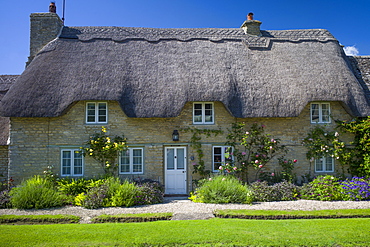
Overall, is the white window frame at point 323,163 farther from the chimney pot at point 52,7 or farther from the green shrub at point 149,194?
the chimney pot at point 52,7

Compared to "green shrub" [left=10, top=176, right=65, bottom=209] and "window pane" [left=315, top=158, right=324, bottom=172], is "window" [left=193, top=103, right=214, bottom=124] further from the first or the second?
"green shrub" [left=10, top=176, right=65, bottom=209]

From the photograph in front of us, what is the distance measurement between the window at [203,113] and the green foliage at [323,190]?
4501 mm

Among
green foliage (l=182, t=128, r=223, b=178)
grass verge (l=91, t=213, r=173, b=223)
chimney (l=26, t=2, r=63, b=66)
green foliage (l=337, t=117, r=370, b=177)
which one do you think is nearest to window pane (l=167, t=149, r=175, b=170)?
green foliage (l=182, t=128, r=223, b=178)

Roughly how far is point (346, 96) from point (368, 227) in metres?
6.30

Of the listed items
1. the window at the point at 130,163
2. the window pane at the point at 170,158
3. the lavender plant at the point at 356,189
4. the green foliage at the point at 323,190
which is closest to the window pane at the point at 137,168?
the window at the point at 130,163

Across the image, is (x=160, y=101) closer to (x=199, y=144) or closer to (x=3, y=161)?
(x=199, y=144)

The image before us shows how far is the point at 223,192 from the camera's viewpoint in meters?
10.6

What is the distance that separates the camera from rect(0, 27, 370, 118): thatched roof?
11.6 m

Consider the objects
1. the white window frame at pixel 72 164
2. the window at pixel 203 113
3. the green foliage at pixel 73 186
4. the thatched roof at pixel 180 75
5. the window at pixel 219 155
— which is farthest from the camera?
the window at pixel 203 113

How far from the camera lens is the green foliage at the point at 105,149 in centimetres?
1167

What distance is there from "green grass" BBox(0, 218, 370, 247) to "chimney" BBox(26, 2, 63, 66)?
30.7ft

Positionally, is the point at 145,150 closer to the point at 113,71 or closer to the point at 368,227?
the point at 113,71

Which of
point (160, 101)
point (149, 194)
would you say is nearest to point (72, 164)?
point (149, 194)

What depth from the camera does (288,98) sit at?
12086mm
